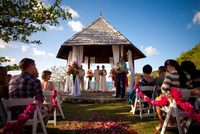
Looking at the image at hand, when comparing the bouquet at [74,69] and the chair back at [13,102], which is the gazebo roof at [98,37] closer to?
the bouquet at [74,69]

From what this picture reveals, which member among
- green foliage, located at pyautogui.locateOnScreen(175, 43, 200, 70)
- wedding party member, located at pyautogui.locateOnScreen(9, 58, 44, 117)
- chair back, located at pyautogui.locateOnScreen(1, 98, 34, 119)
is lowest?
chair back, located at pyautogui.locateOnScreen(1, 98, 34, 119)

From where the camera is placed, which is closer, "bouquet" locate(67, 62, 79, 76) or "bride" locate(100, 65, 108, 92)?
"bouquet" locate(67, 62, 79, 76)

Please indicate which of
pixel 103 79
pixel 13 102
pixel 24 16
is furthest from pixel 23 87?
pixel 103 79

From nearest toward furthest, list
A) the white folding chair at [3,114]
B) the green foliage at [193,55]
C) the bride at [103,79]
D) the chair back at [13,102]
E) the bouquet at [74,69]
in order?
the chair back at [13,102] < the white folding chair at [3,114] < the bouquet at [74,69] < the bride at [103,79] < the green foliage at [193,55]

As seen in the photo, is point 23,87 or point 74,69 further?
point 74,69

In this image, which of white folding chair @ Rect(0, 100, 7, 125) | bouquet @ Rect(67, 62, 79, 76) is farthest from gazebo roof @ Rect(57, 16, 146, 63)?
white folding chair @ Rect(0, 100, 7, 125)

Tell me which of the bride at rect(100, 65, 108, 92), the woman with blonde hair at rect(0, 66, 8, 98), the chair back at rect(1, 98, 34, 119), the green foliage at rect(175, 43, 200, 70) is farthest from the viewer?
the green foliage at rect(175, 43, 200, 70)

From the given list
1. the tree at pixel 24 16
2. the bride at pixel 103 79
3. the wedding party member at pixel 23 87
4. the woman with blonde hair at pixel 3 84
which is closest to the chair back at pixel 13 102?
the wedding party member at pixel 23 87

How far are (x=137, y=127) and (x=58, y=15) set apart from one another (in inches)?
231

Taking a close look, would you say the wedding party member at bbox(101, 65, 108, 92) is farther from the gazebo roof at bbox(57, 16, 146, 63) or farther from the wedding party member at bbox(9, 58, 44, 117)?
the wedding party member at bbox(9, 58, 44, 117)

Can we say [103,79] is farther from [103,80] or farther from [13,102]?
[13,102]

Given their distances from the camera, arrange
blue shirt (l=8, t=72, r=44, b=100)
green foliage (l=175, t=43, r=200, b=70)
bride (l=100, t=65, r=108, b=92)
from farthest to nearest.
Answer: green foliage (l=175, t=43, r=200, b=70) → bride (l=100, t=65, r=108, b=92) → blue shirt (l=8, t=72, r=44, b=100)

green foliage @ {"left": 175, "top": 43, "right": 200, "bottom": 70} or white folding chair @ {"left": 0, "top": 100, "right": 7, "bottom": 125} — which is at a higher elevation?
green foliage @ {"left": 175, "top": 43, "right": 200, "bottom": 70}

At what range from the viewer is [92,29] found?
10.0 meters
